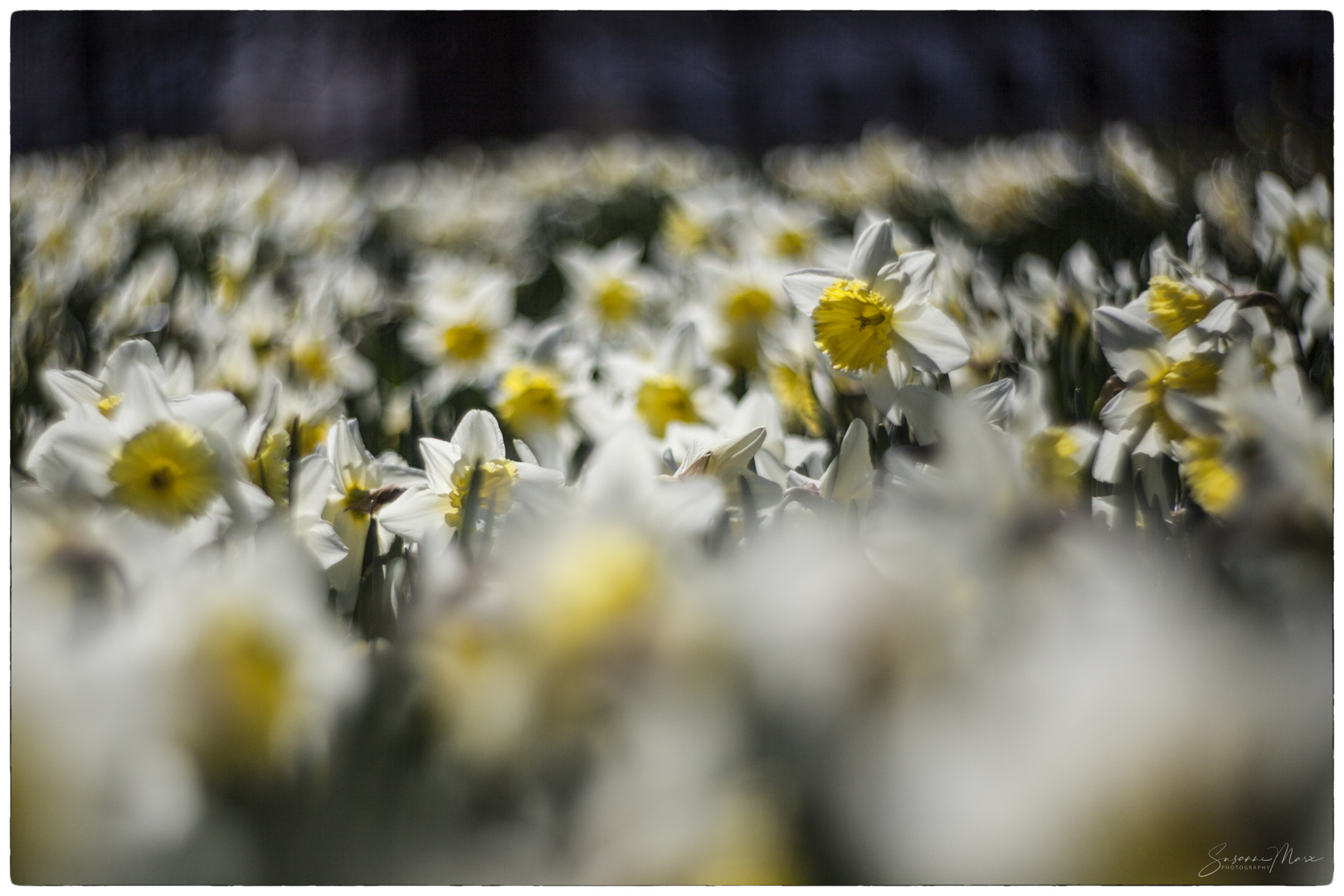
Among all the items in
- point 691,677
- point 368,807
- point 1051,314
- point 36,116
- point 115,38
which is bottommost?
point 368,807

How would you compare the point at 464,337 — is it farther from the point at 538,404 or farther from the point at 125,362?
the point at 125,362

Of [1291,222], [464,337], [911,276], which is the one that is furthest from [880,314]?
[464,337]

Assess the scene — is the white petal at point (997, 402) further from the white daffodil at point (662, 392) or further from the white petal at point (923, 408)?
the white daffodil at point (662, 392)

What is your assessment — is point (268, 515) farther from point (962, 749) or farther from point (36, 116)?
point (36, 116)

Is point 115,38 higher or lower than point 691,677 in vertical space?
higher

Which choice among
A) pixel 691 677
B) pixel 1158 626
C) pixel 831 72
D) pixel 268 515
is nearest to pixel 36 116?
pixel 268 515

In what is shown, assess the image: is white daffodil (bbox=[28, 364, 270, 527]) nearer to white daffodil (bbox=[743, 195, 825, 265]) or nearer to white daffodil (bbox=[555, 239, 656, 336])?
white daffodil (bbox=[555, 239, 656, 336])
